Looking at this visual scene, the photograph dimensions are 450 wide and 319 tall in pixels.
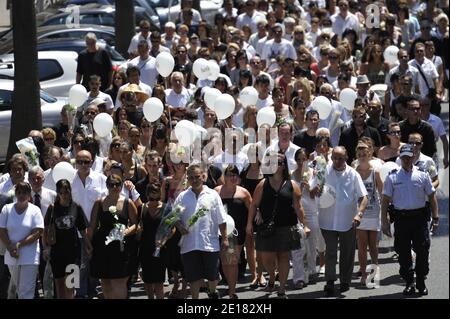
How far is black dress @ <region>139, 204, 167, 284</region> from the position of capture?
16.2 metres

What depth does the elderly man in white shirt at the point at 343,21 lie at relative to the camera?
95.8ft

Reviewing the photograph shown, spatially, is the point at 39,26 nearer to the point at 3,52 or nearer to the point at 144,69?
the point at 3,52

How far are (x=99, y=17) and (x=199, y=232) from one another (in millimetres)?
15060

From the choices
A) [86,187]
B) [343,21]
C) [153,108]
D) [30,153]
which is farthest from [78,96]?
[343,21]

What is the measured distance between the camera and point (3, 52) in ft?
88.1

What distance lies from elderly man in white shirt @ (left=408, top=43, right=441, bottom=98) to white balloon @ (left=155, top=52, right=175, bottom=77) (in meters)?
3.95

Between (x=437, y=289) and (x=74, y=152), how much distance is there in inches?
181

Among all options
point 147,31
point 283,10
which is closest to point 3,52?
point 147,31

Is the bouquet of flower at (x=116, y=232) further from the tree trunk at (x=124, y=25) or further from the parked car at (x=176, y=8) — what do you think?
the parked car at (x=176, y=8)

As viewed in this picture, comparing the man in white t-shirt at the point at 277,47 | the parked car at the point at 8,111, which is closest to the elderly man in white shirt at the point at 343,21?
the man in white t-shirt at the point at 277,47

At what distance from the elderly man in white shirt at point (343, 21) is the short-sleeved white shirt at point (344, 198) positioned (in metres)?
11.8

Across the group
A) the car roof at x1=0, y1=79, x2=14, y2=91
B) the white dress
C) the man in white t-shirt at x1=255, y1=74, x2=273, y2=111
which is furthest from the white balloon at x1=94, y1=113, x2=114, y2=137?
the car roof at x1=0, y1=79, x2=14, y2=91

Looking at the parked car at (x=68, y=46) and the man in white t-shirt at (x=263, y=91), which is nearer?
the man in white t-shirt at (x=263, y=91)

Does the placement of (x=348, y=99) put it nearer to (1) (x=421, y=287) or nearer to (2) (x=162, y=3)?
(1) (x=421, y=287)
